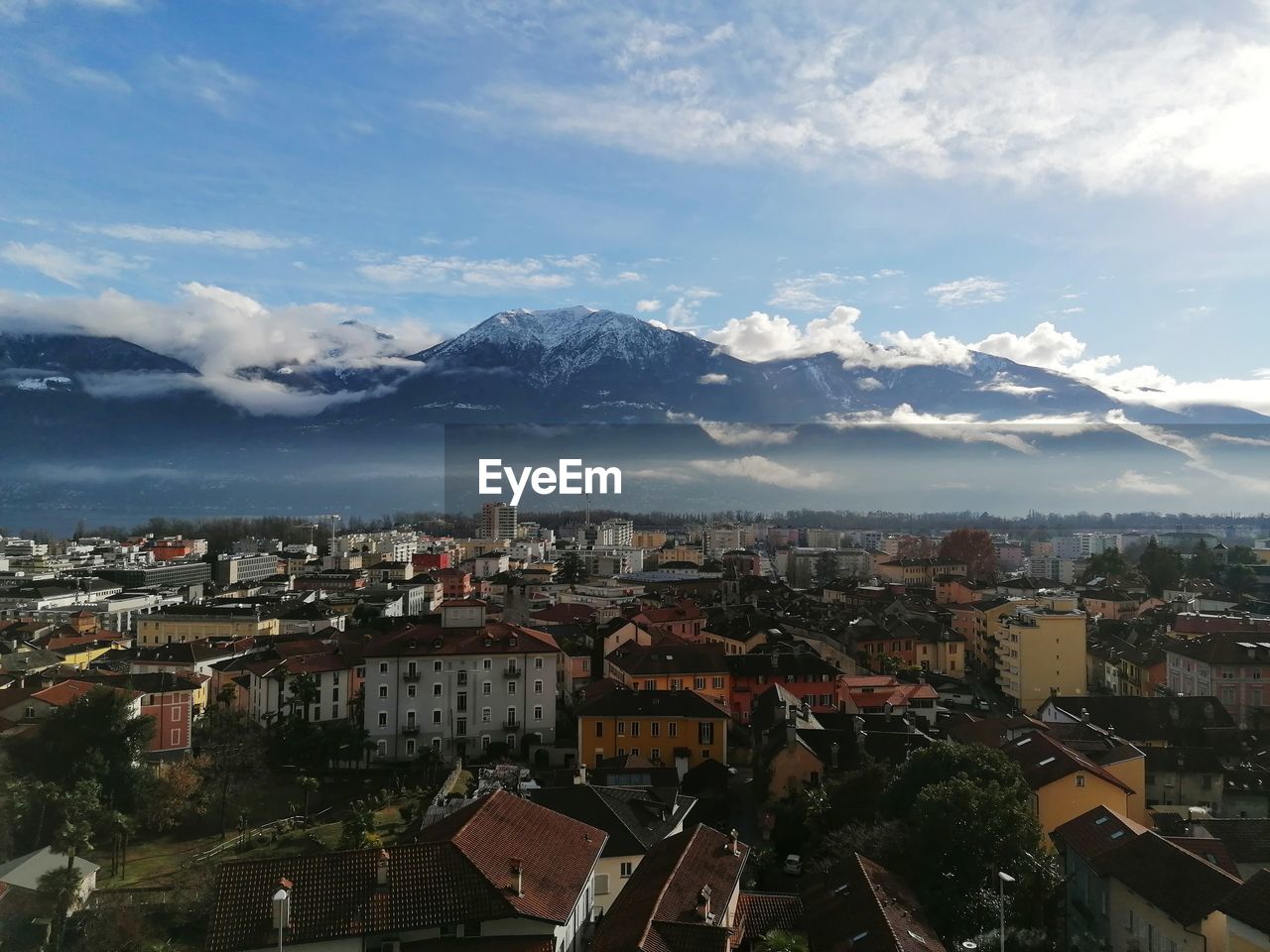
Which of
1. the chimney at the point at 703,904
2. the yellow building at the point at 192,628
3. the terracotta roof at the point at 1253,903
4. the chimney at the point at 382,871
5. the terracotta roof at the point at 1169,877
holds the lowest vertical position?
the yellow building at the point at 192,628

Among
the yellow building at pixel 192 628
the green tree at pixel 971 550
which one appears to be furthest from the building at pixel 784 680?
the green tree at pixel 971 550

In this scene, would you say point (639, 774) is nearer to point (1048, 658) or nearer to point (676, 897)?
point (676, 897)

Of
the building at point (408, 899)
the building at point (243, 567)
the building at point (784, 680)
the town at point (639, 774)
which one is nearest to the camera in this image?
the building at point (408, 899)

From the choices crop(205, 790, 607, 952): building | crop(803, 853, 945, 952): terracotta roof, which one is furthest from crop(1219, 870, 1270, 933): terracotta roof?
crop(205, 790, 607, 952): building

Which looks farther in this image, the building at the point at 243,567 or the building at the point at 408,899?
the building at the point at 243,567

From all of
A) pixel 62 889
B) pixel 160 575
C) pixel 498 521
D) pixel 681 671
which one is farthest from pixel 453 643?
pixel 498 521

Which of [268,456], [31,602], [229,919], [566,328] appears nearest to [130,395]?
[268,456]

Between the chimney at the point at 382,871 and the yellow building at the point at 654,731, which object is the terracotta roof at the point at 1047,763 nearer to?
the yellow building at the point at 654,731

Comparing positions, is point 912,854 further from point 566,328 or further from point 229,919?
point 566,328
